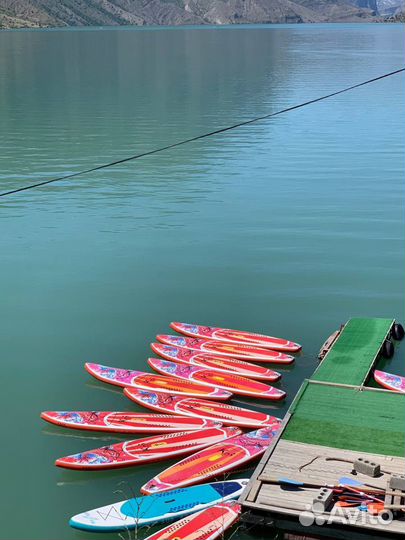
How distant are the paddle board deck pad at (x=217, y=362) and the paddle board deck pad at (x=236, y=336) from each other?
2.52ft

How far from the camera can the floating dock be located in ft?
39.5

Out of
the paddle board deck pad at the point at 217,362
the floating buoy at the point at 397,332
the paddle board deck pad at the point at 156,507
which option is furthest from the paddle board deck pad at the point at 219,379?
the floating buoy at the point at 397,332

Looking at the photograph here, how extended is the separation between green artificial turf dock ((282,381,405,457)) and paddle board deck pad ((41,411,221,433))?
177 centimetres

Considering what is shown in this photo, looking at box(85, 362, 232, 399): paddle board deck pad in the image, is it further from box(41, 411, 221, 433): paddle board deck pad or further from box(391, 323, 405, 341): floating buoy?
box(391, 323, 405, 341): floating buoy

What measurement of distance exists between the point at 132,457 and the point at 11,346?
6828 mm

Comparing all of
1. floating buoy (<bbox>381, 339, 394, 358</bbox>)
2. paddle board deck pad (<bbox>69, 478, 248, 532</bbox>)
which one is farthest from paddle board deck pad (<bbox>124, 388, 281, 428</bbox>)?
floating buoy (<bbox>381, 339, 394, 358</bbox>)

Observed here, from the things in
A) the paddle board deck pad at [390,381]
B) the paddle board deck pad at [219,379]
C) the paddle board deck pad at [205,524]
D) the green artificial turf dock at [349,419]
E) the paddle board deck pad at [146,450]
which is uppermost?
the green artificial turf dock at [349,419]

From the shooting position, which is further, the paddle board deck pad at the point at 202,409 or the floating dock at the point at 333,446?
the paddle board deck pad at the point at 202,409

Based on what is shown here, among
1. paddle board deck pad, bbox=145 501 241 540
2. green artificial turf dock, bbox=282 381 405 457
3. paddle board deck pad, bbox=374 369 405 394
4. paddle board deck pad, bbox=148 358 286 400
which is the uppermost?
green artificial turf dock, bbox=282 381 405 457

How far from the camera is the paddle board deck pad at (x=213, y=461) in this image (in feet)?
45.2

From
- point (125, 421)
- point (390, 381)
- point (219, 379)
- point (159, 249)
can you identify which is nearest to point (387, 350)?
point (390, 381)

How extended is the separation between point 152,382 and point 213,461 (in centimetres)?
366

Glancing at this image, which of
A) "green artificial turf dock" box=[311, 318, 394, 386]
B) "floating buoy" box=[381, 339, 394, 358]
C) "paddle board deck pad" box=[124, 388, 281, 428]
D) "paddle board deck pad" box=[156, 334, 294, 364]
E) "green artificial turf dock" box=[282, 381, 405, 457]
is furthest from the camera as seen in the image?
"floating buoy" box=[381, 339, 394, 358]

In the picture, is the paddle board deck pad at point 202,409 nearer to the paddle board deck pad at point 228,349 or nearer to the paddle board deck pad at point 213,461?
the paddle board deck pad at point 213,461
